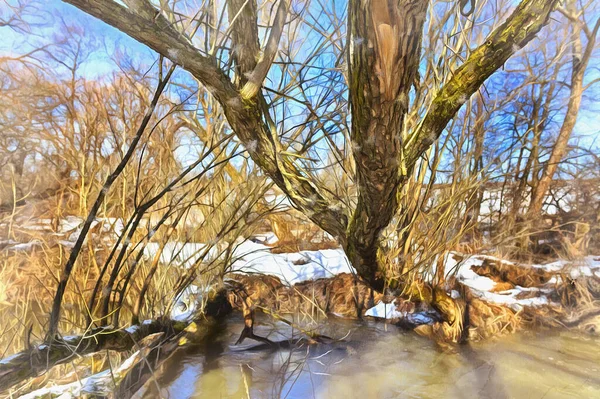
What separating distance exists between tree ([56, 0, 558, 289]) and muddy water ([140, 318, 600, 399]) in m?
0.67

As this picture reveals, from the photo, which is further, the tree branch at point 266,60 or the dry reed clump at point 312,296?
the dry reed clump at point 312,296

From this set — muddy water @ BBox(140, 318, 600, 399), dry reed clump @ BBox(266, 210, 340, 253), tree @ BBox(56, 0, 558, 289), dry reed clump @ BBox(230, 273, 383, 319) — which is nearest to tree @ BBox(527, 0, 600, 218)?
muddy water @ BBox(140, 318, 600, 399)

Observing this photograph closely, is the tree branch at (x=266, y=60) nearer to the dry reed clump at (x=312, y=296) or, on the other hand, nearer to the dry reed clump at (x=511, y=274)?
the dry reed clump at (x=312, y=296)

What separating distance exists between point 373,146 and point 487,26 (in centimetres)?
110

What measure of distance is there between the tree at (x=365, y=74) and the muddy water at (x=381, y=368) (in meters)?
0.67

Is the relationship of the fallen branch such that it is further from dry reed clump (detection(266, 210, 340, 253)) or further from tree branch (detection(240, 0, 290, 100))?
tree branch (detection(240, 0, 290, 100))

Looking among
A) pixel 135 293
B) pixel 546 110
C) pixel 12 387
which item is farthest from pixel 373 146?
pixel 546 110

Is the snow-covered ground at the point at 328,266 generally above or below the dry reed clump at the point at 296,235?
below

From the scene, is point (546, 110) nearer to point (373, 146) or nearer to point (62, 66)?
point (373, 146)

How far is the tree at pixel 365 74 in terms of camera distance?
683 mm

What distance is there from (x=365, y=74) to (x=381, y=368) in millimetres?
1161

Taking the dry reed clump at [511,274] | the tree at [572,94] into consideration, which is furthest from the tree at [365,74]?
the tree at [572,94]

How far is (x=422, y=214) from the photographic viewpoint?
1604mm

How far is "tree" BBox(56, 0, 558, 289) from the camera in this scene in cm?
68
